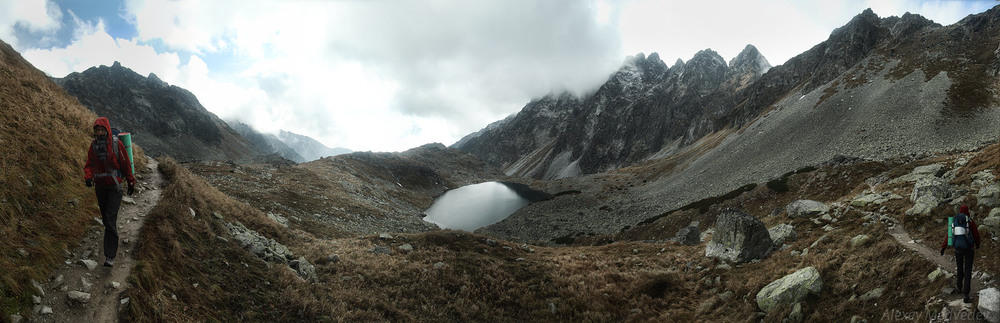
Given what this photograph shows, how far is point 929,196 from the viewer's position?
13461 mm

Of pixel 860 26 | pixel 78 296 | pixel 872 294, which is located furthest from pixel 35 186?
pixel 860 26

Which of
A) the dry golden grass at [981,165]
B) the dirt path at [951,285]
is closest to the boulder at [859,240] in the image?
the dirt path at [951,285]

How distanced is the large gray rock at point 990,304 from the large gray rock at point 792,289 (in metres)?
3.34

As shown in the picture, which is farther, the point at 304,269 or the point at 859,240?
the point at 304,269

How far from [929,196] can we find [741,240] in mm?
6398

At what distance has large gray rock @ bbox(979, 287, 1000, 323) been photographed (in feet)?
23.7

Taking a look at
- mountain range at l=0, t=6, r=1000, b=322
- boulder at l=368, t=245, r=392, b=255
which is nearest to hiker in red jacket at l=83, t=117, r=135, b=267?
mountain range at l=0, t=6, r=1000, b=322

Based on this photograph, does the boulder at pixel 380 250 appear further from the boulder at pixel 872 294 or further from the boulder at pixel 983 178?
the boulder at pixel 983 178

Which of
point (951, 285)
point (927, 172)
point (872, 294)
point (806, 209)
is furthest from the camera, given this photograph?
point (806, 209)

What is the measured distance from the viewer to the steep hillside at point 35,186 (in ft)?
21.7

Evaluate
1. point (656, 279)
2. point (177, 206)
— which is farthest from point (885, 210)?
point (177, 206)

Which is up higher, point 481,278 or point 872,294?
point 872,294

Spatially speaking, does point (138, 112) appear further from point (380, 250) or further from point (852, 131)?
point (852, 131)

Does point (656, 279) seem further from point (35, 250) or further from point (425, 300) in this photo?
point (35, 250)
